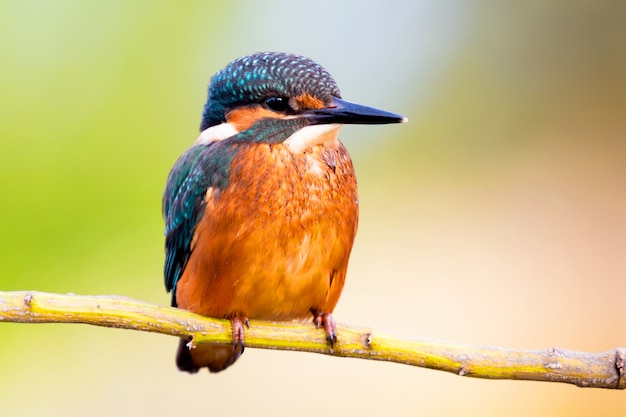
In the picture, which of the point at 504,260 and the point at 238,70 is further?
the point at 504,260

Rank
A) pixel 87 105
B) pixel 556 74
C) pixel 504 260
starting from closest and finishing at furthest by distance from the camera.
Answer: pixel 87 105
pixel 504 260
pixel 556 74

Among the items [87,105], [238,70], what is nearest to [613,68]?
[238,70]

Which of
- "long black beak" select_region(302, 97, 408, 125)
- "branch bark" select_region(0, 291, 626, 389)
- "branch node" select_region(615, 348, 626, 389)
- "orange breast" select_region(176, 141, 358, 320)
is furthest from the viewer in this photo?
"orange breast" select_region(176, 141, 358, 320)

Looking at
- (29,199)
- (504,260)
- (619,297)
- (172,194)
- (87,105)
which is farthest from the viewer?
(504,260)

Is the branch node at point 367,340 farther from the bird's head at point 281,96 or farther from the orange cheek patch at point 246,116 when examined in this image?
the orange cheek patch at point 246,116

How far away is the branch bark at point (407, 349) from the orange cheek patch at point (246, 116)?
33.2 inches

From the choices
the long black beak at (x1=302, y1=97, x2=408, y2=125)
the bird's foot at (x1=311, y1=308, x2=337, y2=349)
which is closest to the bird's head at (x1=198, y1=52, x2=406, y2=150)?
the long black beak at (x1=302, y1=97, x2=408, y2=125)

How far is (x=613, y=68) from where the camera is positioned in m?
5.16

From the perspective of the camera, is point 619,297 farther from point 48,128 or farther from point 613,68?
point 48,128

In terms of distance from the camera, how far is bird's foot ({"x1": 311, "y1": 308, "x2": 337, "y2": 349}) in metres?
2.90

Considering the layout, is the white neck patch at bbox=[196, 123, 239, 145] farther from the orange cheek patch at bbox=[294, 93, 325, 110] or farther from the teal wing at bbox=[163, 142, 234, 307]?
the orange cheek patch at bbox=[294, 93, 325, 110]

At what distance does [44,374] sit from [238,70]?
5.60 feet

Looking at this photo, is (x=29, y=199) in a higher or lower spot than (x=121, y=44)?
lower

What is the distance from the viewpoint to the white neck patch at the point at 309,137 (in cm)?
315
